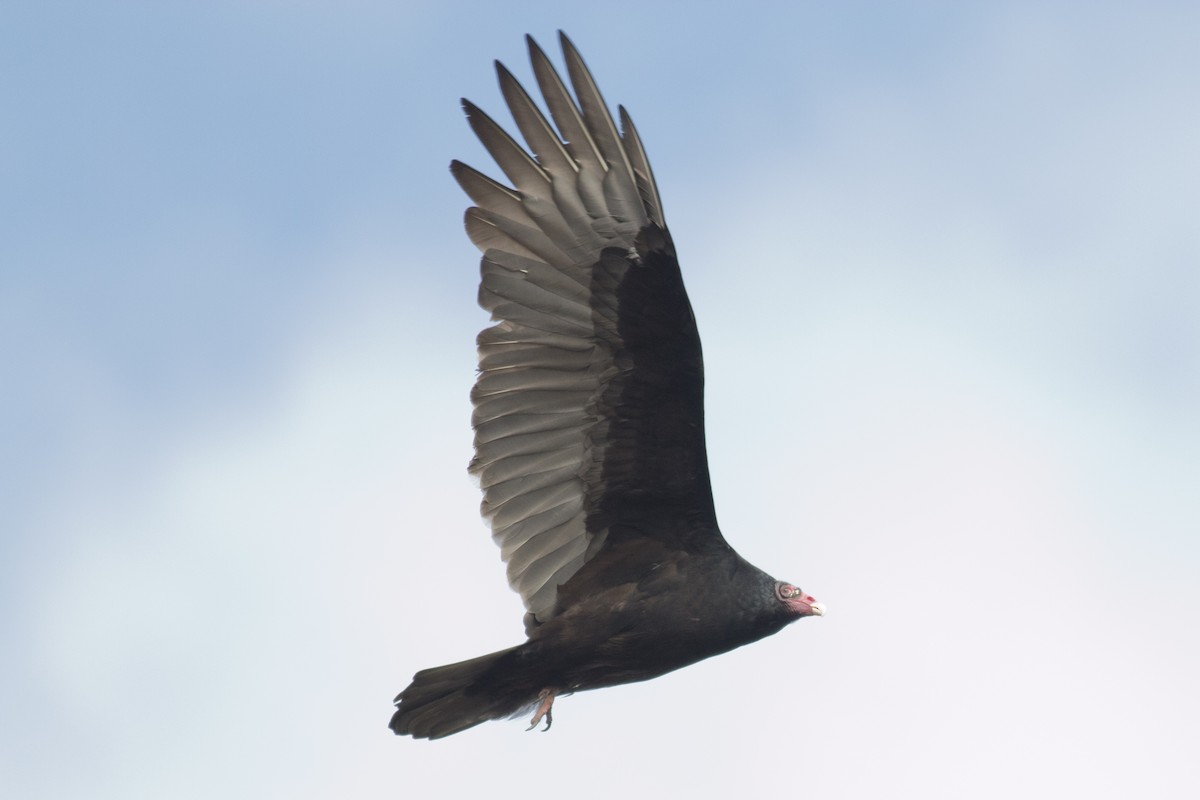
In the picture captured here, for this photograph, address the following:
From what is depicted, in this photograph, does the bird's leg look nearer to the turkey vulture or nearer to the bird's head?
the turkey vulture

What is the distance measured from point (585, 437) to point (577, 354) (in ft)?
1.40

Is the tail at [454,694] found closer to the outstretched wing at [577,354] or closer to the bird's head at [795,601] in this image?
the outstretched wing at [577,354]

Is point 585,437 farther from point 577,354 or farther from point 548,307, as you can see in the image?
point 548,307

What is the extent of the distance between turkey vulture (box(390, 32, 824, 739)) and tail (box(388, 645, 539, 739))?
0.01 m

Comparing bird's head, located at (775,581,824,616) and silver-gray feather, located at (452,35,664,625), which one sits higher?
silver-gray feather, located at (452,35,664,625)

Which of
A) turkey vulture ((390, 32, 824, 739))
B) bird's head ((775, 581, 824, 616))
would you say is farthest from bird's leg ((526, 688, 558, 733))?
bird's head ((775, 581, 824, 616))

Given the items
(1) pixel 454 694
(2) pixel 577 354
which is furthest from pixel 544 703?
(2) pixel 577 354

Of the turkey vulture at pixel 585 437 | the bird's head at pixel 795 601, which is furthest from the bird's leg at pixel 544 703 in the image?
the bird's head at pixel 795 601

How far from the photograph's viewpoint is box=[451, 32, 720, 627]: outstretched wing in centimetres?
1128

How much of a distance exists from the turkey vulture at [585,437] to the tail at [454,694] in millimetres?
10

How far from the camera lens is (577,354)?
37.6 ft

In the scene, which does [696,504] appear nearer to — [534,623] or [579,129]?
[534,623]

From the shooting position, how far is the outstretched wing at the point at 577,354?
37.0 ft

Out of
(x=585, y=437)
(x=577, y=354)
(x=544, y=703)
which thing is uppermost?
(x=577, y=354)
